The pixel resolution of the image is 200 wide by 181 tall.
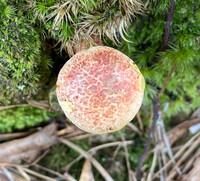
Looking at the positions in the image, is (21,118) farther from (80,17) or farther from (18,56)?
(80,17)

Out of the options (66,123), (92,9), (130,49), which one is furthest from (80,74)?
(66,123)

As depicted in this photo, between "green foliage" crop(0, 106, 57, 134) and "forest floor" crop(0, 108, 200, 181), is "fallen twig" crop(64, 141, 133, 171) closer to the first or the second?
"forest floor" crop(0, 108, 200, 181)

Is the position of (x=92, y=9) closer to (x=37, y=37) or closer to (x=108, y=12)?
(x=108, y=12)

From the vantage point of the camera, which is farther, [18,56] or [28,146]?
[28,146]

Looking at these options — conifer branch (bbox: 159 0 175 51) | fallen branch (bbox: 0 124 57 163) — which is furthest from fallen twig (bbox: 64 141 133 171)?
conifer branch (bbox: 159 0 175 51)

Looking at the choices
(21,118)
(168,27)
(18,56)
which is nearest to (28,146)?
(21,118)

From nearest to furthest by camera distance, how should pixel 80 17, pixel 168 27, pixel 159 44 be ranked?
1. pixel 80 17
2. pixel 168 27
3. pixel 159 44

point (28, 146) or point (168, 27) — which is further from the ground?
point (168, 27)
